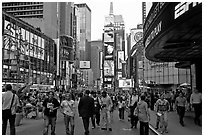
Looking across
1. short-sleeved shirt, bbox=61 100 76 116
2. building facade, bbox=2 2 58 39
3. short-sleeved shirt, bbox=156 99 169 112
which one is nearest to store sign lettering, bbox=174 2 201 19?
short-sleeved shirt, bbox=156 99 169 112

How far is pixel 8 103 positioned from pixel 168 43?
927 centimetres

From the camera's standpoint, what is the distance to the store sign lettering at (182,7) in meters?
9.45

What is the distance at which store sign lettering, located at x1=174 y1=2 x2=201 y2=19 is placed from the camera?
9453 millimetres

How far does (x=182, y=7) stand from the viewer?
10062mm

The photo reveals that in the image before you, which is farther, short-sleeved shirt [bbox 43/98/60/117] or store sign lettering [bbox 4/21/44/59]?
store sign lettering [bbox 4/21/44/59]

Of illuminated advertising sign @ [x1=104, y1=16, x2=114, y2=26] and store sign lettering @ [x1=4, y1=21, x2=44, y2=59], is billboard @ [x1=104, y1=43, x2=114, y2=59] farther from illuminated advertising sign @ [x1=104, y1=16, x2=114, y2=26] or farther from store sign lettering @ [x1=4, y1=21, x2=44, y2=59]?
store sign lettering @ [x1=4, y1=21, x2=44, y2=59]

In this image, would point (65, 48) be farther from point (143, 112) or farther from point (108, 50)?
point (143, 112)

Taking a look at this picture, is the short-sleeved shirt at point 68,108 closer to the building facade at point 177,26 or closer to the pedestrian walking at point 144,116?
the pedestrian walking at point 144,116

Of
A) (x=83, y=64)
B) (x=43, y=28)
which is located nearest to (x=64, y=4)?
(x=43, y=28)

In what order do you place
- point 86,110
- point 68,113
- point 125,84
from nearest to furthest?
point 68,113
point 86,110
point 125,84

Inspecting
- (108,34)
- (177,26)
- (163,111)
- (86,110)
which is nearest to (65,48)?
(108,34)

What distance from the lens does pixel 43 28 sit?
381ft

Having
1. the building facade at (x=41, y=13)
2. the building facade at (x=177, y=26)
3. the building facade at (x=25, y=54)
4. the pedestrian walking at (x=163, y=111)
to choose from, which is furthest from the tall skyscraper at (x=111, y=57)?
the pedestrian walking at (x=163, y=111)

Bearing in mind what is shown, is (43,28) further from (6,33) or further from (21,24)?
(6,33)
